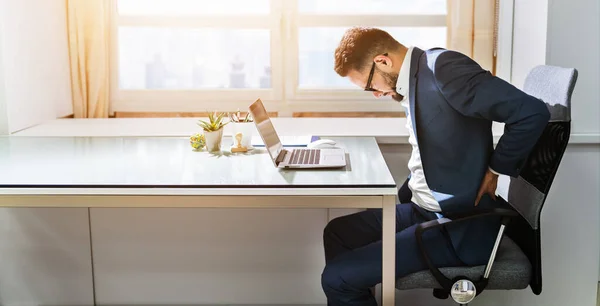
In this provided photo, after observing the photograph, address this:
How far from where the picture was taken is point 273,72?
128 inches

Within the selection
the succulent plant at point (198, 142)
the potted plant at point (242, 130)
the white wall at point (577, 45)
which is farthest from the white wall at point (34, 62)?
the white wall at point (577, 45)

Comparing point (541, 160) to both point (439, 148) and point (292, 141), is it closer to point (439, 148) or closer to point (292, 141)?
point (439, 148)

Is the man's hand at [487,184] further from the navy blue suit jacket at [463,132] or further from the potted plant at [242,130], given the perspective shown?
the potted plant at [242,130]

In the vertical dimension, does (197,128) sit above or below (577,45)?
below

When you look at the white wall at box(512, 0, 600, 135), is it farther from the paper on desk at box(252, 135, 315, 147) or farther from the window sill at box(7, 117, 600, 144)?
the paper on desk at box(252, 135, 315, 147)

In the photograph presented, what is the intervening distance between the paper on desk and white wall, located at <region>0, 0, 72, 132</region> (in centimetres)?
100

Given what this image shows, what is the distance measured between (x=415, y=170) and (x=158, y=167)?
0.79 metres

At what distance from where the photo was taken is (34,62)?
2.93 metres

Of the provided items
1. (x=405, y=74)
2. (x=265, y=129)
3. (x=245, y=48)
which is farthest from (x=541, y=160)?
(x=245, y=48)

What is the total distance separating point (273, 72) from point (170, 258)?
102cm

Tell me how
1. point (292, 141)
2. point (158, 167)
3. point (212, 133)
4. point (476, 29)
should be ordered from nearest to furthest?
point (158, 167) → point (212, 133) → point (292, 141) → point (476, 29)

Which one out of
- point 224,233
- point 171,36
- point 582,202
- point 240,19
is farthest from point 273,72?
point 582,202

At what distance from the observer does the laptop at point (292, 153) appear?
2051mm

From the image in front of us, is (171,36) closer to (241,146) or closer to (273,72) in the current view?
(273,72)
